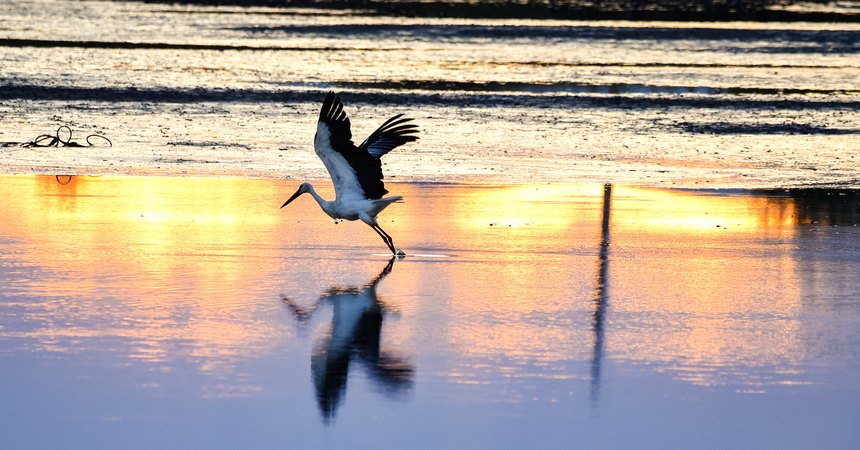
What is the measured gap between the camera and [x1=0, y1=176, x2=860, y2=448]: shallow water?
6.82 m

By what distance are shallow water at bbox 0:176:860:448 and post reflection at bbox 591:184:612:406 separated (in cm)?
2

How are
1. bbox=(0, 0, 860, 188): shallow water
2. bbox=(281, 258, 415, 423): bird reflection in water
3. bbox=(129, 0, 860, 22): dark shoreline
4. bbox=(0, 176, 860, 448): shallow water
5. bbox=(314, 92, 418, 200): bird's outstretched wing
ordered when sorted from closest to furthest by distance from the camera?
bbox=(0, 176, 860, 448): shallow water, bbox=(281, 258, 415, 423): bird reflection in water, bbox=(314, 92, 418, 200): bird's outstretched wing, bbox=(0, 0, 860, 188): shallow water, bbox=(129, 0, 860, 22): dark shoreline

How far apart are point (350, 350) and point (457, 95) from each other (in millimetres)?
14560

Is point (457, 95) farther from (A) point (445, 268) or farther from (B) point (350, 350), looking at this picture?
(B) point (350, 350)

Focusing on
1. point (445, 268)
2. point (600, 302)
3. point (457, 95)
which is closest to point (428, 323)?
point (600, 302)

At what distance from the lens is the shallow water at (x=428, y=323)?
6820 millimetres

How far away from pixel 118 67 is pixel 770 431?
20285mm

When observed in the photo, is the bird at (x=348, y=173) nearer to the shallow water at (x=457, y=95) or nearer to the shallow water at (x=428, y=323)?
the shallow water at (x=428, y=323)

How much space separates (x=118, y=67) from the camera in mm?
25562

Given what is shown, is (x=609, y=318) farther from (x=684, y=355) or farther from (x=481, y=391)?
(x=481, y=391)

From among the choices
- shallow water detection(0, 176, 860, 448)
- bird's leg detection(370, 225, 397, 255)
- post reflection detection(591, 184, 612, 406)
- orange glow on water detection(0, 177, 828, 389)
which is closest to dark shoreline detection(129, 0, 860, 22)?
orange glow on water detection(0, 177, 828, 389)

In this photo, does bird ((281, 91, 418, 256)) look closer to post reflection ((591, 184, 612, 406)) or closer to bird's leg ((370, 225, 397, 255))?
bird's leg ((370, 225, 397, 255))

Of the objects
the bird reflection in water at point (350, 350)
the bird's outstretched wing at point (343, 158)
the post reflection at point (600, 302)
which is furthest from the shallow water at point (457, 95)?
the bird reflection in water at point (350, 350)

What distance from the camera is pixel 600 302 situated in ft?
30.9
